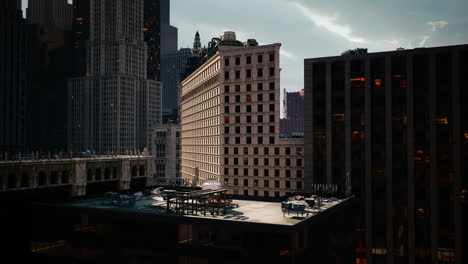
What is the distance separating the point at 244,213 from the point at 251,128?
64.4 m

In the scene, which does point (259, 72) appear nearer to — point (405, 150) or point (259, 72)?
point (259, 72)

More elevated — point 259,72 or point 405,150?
point 259,72

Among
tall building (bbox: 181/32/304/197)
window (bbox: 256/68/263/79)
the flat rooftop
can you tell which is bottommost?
the flat rooftop

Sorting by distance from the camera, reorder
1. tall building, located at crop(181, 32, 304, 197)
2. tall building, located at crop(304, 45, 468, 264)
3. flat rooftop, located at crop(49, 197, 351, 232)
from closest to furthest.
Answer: flat rooftop, located at crop(49, 197, 351, 232), tall building, located at crop(304, 45, 468, 264), tall building, located at crop(181, 32, 304, 197)

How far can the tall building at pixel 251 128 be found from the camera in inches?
4441

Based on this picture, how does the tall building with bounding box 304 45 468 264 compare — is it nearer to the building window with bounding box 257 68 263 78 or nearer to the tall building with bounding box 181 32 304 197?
the tall building with bounding box 181 32 304 197

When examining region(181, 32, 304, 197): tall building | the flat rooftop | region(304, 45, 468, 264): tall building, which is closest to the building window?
region(181, 32, 304, 197): tall building

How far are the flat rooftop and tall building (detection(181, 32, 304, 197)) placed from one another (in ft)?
152

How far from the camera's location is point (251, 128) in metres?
118

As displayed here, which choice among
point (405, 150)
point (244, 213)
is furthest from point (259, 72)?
point (244, 213)

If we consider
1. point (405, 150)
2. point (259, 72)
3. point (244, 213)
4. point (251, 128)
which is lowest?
point (244, 213)

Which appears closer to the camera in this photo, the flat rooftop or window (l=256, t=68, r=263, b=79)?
the flat rooftop

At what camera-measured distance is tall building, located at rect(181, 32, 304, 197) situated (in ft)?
370

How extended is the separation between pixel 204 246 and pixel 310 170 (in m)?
50.4
